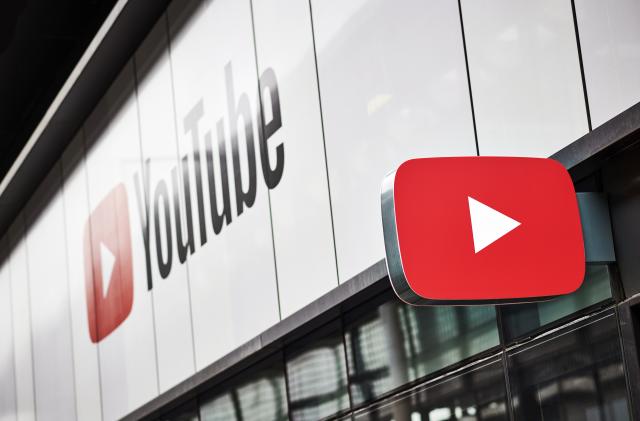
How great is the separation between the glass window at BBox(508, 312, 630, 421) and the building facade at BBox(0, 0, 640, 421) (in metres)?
0.02

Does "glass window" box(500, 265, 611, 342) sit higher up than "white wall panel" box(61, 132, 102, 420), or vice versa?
"white wall panel" box(61, 132, 102, 420)

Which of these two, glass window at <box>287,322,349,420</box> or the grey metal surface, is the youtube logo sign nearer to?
glass window at <box>287,322,349,420</box>

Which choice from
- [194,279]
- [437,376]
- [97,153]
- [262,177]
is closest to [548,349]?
[437,376]

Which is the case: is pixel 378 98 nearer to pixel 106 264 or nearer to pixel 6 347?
pixel 106 264

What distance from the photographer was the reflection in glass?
348 inches

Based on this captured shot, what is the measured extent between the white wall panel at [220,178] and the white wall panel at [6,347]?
9953 mm

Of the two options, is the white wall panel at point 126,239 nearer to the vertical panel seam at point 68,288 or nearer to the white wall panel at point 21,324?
the vertical panel seam at point 68,288

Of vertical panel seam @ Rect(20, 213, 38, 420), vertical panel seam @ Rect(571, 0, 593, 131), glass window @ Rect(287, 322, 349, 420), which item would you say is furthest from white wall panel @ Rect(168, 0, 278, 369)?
vertical panel seam @ Rect(20, 213, 38, 420)

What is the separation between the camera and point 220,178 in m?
13.9

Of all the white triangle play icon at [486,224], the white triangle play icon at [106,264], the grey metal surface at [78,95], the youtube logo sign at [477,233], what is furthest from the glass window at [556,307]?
the white triangle play icon at [106,264]

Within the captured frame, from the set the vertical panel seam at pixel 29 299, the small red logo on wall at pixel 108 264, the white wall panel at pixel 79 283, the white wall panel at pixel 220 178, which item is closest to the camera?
the white wall panel at pixel 220 178

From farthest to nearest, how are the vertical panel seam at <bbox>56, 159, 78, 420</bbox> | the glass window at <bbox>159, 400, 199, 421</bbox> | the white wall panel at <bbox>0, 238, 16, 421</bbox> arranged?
the white wall panel at <bbox>0, 238, 16, 421</bbox> → the vertical panel seam at <bbox>56, 159, 78, 420</bbox> → the glass window at <bbox>159, 400, 199, 421</bbox>

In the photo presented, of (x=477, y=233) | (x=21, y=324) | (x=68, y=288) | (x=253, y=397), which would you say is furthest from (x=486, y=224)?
(x=21, y=324)

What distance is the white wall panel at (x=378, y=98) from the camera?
29.7 ft
